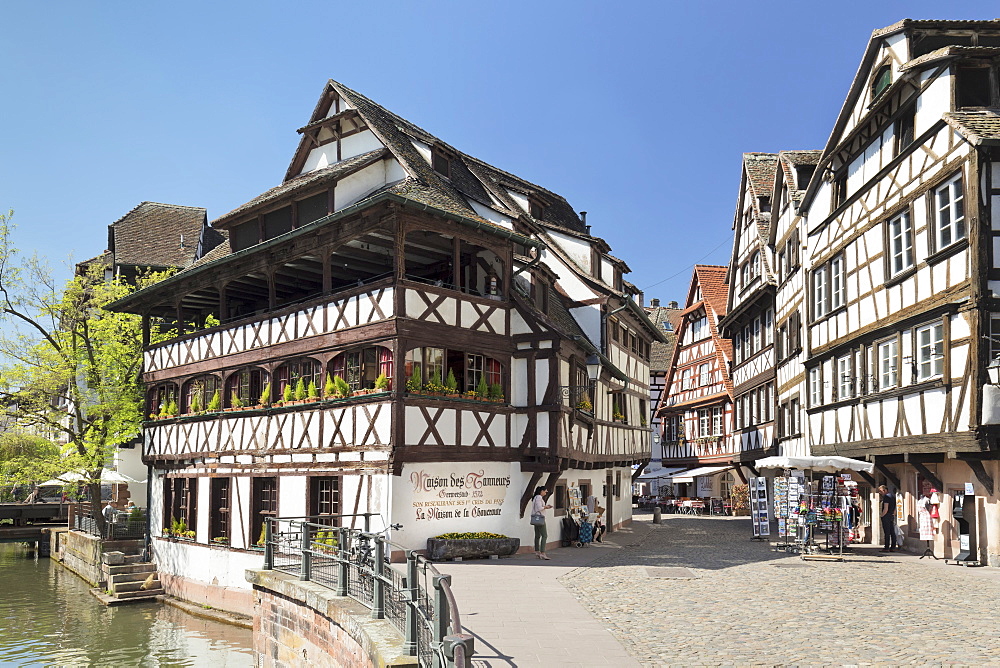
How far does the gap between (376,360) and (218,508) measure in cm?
784

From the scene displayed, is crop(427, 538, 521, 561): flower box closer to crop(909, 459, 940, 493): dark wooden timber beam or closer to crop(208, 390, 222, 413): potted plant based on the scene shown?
crop(909, 459, 940, 493): dark wooden timber beam

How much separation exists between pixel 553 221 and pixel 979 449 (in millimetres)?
16809

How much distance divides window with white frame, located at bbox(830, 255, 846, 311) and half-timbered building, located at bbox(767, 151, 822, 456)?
263cm

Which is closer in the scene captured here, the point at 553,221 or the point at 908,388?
the point at 908,388

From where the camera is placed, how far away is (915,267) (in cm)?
1902

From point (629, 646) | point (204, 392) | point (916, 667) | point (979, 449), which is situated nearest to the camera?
point (916, 667)

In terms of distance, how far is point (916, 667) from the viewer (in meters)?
8.95

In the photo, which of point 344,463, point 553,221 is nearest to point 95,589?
point 344,463

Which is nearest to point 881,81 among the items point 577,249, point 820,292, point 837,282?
point 837,282

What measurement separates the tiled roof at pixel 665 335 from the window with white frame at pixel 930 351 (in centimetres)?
2617

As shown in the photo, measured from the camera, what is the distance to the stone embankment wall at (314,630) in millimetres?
10039

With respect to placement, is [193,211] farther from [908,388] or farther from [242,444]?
[908,388]

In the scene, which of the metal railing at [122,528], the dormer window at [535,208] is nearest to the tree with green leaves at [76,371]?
the metal railing at [122,528]

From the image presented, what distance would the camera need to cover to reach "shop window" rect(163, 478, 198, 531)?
86.0 feet
